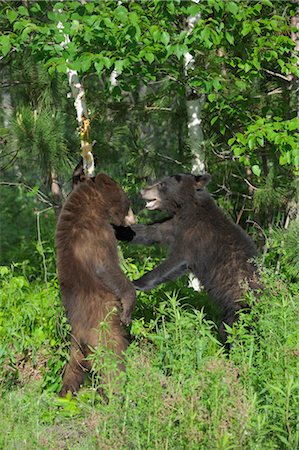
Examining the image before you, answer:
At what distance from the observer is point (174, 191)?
22.4 feet

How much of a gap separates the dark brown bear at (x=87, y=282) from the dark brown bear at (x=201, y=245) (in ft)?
1.87

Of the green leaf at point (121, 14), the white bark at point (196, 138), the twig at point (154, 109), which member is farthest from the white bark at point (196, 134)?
the green leaf at point (121, 14)

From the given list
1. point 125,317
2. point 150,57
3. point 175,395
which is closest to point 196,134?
point 150,57

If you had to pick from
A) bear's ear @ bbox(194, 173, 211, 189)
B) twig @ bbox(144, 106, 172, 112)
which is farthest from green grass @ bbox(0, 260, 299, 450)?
twig @ bbox(144, 106, 172, 112)

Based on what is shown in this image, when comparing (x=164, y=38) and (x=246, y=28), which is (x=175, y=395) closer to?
(x=164, y=38)

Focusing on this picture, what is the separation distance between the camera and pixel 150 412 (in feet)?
13.8

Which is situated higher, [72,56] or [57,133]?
[72,56]

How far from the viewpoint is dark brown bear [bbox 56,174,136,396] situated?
5828mm

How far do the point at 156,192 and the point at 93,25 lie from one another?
162cm

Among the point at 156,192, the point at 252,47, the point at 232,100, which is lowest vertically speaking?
the point at 156,192

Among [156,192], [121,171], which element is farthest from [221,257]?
[121,171]

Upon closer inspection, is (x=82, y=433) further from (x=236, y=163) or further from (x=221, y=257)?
(x=236, y=163)

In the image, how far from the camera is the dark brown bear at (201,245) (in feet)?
21.3

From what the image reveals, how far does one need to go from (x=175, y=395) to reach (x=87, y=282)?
71.3 inches
